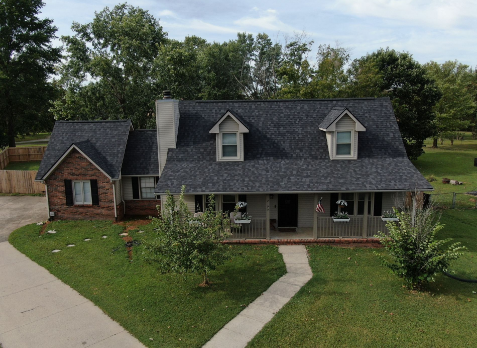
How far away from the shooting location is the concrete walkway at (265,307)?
29.1 ft

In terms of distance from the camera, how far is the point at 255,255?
1420 centimetres

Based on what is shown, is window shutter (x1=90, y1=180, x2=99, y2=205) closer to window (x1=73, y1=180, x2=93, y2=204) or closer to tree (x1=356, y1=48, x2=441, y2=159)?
window (x1=73, y1=180, x2=93, y2=204)

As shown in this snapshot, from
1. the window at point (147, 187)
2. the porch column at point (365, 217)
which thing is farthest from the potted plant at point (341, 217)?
the window at point (147, 187)

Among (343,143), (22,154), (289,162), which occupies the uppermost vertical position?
(343,143)

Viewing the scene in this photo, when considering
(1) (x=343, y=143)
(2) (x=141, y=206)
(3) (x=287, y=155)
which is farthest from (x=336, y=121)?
(2) (x=141, y=206)

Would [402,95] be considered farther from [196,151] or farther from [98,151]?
[98,151]

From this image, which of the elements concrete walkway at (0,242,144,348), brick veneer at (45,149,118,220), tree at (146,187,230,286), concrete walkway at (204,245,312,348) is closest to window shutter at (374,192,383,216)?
concrete walkway at (204,245,312,348)

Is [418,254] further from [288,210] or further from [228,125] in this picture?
[228,125]

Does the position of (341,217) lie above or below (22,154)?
below

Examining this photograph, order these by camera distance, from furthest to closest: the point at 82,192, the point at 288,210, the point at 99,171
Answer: the point at 82,192 < the point at 99,171 < the point at 288,210

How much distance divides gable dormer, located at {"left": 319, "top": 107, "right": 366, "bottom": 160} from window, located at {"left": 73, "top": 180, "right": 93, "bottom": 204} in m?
13.0

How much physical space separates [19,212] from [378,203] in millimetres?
20127

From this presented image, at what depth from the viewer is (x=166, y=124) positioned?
17281 mm

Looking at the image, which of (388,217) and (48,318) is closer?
(48,318)
